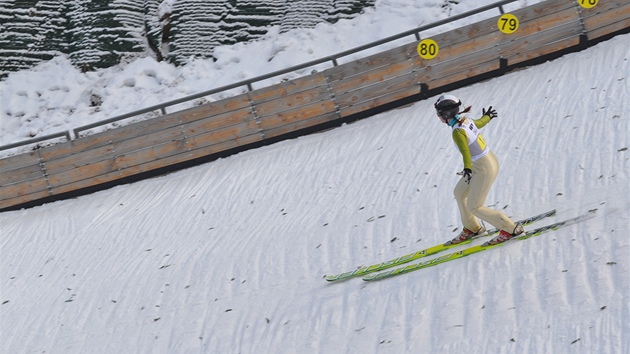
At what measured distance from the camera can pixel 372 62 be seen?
48.6ft

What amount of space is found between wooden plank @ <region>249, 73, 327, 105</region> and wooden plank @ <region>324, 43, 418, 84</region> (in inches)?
7.4

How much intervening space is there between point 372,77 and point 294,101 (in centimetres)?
151

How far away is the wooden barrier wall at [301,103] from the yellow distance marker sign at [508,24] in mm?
76

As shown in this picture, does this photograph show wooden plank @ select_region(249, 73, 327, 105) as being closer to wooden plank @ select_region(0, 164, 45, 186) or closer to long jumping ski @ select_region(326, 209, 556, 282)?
wooden plank @ select_region(0, 164, 45, 186)

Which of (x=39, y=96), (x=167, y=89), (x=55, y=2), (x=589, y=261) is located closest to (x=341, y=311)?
(x=589, y=261)

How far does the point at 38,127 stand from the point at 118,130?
535 cm

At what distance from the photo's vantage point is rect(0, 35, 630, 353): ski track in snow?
7711 mm

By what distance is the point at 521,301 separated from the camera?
24.8 ft

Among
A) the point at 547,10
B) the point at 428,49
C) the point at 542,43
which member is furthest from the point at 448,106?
the point at 547,10

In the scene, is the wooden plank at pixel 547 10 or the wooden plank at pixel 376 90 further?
the wooden plank at pixel 376 90

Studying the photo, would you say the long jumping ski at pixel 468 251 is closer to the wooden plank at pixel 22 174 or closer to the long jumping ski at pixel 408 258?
the long jumping ski at pixel 408 258

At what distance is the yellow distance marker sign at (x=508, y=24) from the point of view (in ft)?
47.3

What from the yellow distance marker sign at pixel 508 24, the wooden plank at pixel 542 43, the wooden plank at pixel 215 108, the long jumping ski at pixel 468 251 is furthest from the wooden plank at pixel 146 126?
the long jumping ski at pixel 468 251

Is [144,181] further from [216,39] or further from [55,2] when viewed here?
[55,2]
